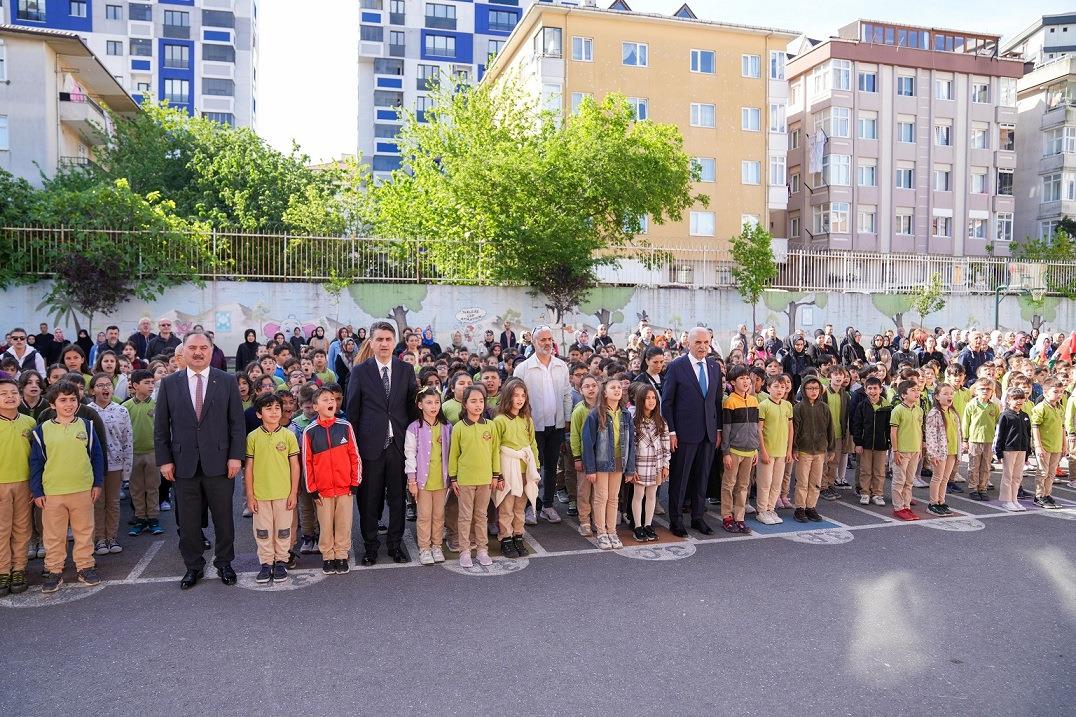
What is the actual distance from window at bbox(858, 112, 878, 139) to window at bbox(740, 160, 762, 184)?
7763mm

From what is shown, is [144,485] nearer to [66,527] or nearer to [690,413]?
[66,527]

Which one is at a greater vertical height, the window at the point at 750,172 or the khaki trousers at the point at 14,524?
the window at the point at 750,172

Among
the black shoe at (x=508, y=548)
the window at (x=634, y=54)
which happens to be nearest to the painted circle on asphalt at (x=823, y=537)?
the black shoe at (x=508, y=548)

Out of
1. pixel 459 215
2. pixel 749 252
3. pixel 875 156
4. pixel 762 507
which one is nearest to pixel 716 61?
pixel 875 156

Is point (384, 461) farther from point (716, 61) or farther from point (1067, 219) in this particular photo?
point (1067, 219)

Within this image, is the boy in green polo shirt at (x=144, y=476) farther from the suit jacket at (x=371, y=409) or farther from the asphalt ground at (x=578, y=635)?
the suit jacket at (x=371, y=409)

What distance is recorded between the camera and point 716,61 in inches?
1522

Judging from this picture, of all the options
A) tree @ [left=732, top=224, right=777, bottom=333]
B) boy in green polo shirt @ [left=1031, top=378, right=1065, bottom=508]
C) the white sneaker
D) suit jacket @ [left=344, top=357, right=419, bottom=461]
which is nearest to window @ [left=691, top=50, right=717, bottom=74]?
tree @ [left=732, top=224, right=777, bottom=333]

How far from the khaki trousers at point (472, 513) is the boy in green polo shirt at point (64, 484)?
3017mm

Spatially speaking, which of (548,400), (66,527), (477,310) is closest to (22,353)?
(66,527)

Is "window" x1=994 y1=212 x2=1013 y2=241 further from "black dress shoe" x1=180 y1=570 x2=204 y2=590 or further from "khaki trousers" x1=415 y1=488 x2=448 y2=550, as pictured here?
"black dress shoe" x1=180 y1=570 x2=204 y2=590

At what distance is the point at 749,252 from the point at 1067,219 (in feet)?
107

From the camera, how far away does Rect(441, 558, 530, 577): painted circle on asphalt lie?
22.1 ft

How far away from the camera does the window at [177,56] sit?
67250mm
